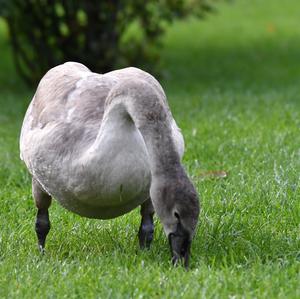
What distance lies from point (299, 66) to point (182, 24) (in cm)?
700

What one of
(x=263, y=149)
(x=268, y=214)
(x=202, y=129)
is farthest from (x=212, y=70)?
(x=268, y=214)

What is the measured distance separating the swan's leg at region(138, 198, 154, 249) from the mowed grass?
60mm

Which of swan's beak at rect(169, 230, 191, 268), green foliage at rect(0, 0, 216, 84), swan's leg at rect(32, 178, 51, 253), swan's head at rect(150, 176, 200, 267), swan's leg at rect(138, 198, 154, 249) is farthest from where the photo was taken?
green foliage at rect(0, 0, 216, 84)

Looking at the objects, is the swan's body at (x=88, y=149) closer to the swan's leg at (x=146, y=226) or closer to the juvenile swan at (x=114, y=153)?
the juvenile swan at (x=114, y=153)

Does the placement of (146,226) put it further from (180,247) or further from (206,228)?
(180,247)

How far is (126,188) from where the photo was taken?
169 inches

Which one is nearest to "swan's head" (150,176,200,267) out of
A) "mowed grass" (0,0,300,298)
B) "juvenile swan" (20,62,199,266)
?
"juvenile swan" (20,62,199,266)

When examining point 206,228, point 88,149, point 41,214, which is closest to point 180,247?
point 88,149

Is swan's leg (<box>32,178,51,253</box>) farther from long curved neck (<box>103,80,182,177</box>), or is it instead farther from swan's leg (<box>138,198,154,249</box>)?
long curved neck (<box>103,80,182,177</box>)

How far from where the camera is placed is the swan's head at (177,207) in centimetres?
396

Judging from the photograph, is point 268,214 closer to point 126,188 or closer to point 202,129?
point 126,188

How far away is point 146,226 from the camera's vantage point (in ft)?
16.0

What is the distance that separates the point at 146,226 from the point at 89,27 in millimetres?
8344

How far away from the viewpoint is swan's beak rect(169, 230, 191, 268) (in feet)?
13.3
